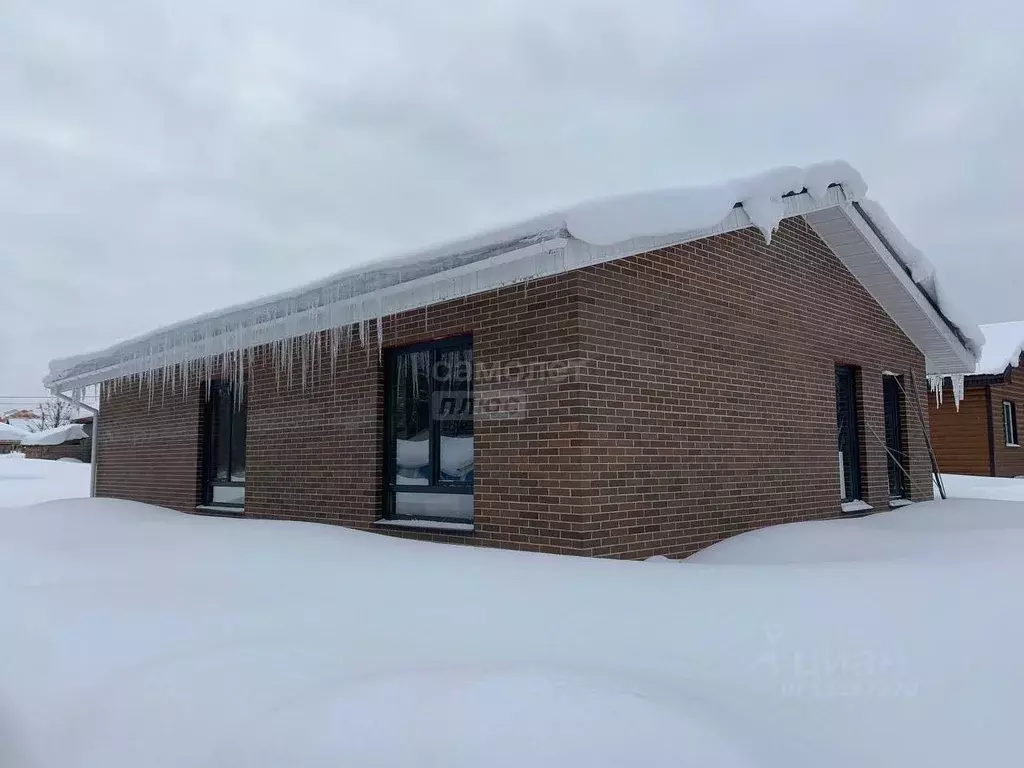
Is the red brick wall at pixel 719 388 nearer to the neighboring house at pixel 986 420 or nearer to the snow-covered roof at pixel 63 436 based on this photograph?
the neighboring house at pixel 986 420

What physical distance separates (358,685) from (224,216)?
107 ft

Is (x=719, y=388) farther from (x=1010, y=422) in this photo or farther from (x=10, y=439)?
(x=10, y=439)

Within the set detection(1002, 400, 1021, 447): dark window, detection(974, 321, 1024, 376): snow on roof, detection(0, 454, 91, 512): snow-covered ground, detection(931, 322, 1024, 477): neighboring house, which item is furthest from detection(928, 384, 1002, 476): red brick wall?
detection(0, 454, 91, 512): snow-covered ground

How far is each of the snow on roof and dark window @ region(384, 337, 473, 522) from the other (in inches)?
518

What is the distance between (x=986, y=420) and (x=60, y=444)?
3624 cm

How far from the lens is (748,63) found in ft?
70.8

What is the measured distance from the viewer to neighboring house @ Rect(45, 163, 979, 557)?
5.11 metres

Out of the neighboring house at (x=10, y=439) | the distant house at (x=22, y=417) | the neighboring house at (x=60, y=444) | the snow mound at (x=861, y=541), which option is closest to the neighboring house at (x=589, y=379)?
the snow mound at (x=861, y=541)

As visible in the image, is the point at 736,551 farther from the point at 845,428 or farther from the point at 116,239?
the point at 116,239

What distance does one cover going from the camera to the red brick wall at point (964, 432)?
15.8 metres

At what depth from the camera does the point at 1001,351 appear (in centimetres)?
1616

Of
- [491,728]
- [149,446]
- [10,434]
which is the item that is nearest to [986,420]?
[149,446]

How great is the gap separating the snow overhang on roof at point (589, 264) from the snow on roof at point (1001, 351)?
6757mm

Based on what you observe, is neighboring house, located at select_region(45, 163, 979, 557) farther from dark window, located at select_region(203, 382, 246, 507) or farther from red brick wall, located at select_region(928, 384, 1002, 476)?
red brick wall, located at select_region(928, 384, 1002, 476)
